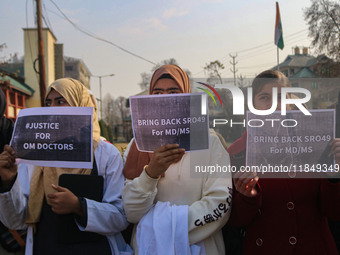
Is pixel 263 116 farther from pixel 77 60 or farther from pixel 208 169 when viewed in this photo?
pixel 77 60

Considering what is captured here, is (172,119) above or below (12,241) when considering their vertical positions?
above

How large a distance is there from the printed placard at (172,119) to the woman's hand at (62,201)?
1.94 feet

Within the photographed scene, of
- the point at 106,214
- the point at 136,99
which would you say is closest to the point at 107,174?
the point at 106,214

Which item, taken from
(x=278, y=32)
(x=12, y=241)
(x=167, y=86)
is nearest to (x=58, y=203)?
(x=12, y=241)

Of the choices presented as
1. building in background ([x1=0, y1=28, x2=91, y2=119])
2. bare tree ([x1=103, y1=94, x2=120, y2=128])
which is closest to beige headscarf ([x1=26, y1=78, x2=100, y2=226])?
building in background ([x1=0, y1=28, x2=91, y2=119])

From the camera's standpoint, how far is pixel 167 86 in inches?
82.1

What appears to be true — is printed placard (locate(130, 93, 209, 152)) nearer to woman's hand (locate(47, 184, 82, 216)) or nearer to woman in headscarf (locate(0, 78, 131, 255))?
woman in headscarf (locate(0, 78, 131, 255))

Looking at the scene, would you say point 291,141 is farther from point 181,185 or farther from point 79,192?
point 79,192

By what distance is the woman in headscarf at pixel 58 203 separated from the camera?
6.10 feet

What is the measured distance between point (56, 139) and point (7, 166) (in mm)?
343

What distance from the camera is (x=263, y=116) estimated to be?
5.92 ft

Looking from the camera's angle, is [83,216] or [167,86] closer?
[83,216]

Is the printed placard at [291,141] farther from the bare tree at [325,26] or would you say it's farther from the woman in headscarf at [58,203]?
the bare tree at [325,26]

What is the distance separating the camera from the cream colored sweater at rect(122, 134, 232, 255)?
1.77 m
